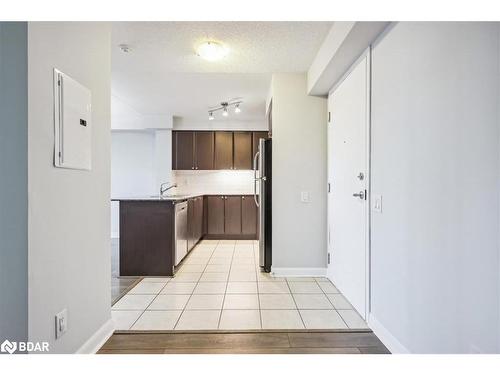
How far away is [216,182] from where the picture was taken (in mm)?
6270

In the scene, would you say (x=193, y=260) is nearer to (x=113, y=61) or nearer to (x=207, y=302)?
(x=207, y=302)

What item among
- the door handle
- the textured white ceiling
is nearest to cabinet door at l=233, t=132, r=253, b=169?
the textured white ceiling

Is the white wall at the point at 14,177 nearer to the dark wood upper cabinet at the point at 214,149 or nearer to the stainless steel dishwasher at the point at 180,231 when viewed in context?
the stainless steel dishwasher at the point at 180,231

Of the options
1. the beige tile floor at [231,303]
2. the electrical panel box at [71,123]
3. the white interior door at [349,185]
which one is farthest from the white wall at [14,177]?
the white interior door at [349,185]

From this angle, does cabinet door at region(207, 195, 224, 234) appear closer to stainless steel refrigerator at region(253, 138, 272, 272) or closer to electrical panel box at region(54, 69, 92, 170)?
stainless steel refrigerator at region(253, 138, 272, 272)

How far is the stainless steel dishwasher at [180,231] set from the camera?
3.54m

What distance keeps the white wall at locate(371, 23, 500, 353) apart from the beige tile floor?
0.59 metres

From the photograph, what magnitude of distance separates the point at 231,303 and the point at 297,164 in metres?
1.71

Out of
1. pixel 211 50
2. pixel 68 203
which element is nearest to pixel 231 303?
pixel 68 203

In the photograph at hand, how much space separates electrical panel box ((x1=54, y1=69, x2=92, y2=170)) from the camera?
4.73 feet

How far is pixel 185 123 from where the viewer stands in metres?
Answer: 5.84
